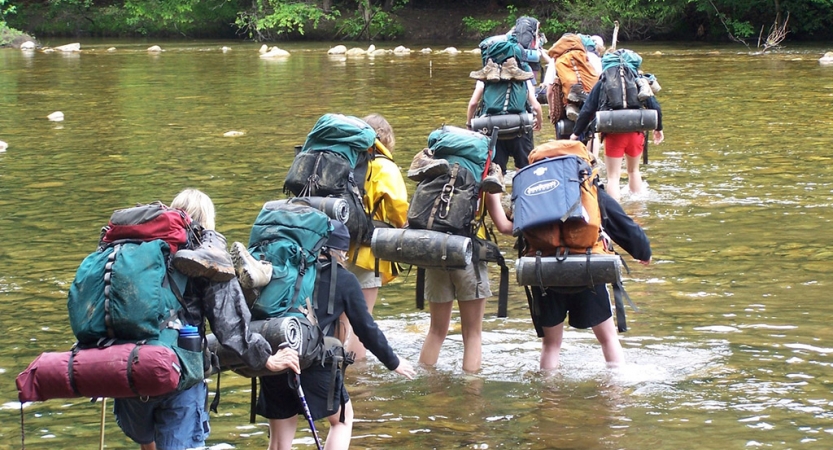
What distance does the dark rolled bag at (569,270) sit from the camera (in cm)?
573

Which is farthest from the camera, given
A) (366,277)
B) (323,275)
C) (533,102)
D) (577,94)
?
(577,94)

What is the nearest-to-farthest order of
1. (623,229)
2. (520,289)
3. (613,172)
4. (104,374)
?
(104,374)
(623,229)
(520,289)
(613,172)

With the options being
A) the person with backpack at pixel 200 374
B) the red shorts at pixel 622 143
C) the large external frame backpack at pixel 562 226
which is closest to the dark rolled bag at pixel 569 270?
the large external frame backpack at pixel 562 226

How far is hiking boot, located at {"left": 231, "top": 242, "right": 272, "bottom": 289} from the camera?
4625mm

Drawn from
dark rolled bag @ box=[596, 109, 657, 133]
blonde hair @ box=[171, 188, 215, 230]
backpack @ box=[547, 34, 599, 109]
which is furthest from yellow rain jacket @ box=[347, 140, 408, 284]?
backpack @ box=[547, 34, 599, 109]

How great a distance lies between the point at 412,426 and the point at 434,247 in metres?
1.01

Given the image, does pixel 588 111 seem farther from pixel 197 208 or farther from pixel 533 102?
pixel 197 208

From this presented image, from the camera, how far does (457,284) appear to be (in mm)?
6281

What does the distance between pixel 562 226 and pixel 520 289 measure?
298 cm

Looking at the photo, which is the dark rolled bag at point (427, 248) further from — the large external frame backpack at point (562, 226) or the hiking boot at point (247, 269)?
the hiking boot at point (247, 269)

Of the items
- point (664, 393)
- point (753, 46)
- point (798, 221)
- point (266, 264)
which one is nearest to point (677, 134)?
point (798, 221)

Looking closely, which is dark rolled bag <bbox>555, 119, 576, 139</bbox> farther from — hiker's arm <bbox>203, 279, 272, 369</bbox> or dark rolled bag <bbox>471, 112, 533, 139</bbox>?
hiker's arm <bbox>203, 279, 272, 369</bbox>

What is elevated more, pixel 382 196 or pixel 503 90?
pixel 503 90

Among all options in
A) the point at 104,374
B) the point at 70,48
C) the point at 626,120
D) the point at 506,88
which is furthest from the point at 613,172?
the point at 70,48
